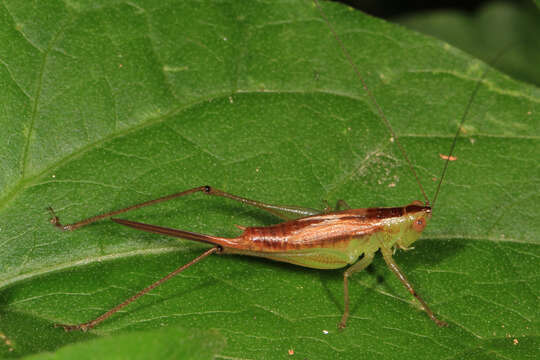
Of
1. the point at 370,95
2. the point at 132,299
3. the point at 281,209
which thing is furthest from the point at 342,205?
the point at 132,299

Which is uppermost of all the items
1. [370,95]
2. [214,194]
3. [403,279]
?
[370,95]

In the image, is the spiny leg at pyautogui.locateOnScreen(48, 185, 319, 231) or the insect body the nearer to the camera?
the spiny leg at pyautogui.locateOnScreen(48, 185, 319, 231)

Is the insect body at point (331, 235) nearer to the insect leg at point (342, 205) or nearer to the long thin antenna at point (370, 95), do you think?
the insect leg at point (342, 205)

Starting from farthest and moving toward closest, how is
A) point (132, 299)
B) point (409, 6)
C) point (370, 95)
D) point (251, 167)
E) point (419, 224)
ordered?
point (409, 6) → point (370, 95) → point (251, 167) → point (419, 224) → point (132, 299)

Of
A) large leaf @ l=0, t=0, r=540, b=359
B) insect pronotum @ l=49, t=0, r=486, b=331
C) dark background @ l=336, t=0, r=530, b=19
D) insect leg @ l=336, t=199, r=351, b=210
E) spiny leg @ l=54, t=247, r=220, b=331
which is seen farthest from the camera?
dark background @ l=336, t=0, r=530, b=19

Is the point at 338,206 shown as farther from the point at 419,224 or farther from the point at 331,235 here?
the point at 419,224

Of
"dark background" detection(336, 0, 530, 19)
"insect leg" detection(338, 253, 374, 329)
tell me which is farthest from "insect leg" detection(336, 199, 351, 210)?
"dark background" detection(336, 0, 530, 19)

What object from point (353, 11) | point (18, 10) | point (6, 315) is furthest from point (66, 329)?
point (353, 11)

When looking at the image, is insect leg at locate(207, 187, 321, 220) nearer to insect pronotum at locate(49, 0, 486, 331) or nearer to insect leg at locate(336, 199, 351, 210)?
insect pronotum at locate(49, 0, 486, 331)
